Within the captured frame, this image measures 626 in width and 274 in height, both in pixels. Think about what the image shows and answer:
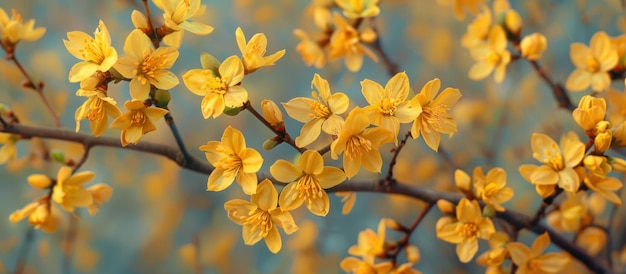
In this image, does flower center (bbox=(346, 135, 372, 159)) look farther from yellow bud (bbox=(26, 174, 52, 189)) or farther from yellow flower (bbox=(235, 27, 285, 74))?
yellow bud (bbox=(26, 174, 52, 189))

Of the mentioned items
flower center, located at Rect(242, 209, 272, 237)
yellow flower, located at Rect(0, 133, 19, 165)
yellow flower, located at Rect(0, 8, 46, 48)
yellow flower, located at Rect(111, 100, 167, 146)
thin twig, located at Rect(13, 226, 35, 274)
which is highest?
yellow flower, located at Rect(111, 100, 167, 146)

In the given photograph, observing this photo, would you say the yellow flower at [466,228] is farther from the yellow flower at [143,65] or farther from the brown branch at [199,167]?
the yellow flower at [143,65]

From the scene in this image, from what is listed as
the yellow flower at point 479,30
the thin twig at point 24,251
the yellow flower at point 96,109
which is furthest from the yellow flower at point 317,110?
the thin twig at point 24,251

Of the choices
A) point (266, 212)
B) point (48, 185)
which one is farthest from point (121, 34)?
point (266, 212)

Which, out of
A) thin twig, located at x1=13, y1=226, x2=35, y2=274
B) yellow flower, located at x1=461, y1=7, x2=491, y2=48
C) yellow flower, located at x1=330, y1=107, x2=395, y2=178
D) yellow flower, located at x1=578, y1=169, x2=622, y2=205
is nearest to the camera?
yellow flower, located at x1=330, y1=107, x2=395, y2=178

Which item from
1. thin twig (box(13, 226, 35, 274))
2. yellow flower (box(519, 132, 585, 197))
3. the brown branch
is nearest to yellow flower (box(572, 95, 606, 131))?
yellow flower (box(519, 132, 585, 197))

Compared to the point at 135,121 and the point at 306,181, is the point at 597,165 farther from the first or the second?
the point at 135,121
